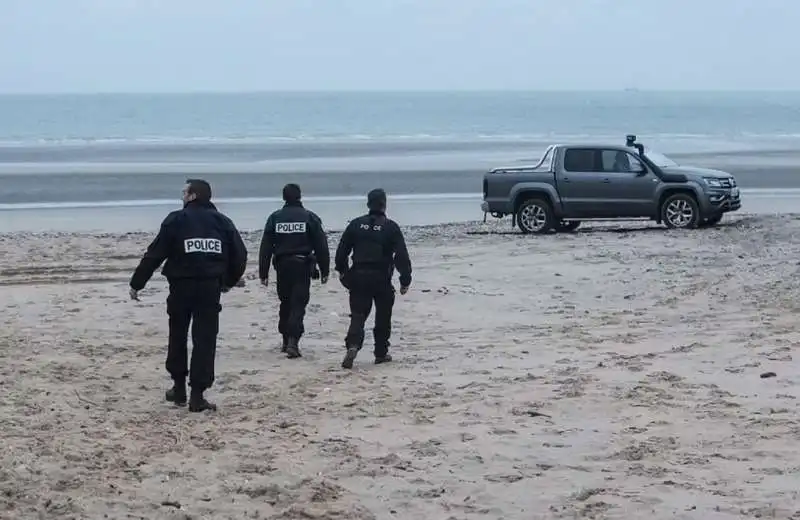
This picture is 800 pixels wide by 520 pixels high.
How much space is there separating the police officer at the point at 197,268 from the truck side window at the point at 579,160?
13.2 metres

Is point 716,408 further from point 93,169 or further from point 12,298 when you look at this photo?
point 93,169

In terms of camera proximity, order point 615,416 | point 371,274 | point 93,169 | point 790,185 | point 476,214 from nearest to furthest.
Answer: point 615,416 → point 371,274 → point 476,214 → point 790,185 → point 93,169

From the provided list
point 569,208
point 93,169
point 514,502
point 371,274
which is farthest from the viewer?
point 93,169

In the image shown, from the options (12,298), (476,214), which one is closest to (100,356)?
(12,298)

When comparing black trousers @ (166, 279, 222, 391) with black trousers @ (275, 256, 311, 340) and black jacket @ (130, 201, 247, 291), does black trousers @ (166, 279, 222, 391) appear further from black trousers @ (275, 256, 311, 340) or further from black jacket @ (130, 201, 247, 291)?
black trousers @ (275, 256, 311, 340)

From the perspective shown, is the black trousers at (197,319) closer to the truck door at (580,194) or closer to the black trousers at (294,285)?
the black trousers at (294,285)

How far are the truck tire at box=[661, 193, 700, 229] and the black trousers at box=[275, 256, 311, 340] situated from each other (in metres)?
11.5

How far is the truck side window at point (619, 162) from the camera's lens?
2133 centimetres

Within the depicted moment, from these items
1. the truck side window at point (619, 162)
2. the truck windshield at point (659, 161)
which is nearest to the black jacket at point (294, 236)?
the truck side window at point (619, 162)

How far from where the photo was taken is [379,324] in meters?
10.7

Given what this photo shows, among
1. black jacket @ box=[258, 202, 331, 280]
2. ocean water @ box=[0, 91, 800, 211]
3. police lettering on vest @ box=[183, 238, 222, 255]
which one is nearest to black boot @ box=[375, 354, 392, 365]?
black jacket @ box=[258, 202, 331, 280]

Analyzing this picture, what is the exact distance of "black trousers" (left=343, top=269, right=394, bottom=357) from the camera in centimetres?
1053

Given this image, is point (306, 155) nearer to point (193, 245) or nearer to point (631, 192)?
point (631, 192)

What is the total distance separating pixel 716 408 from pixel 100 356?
5.29 metres
